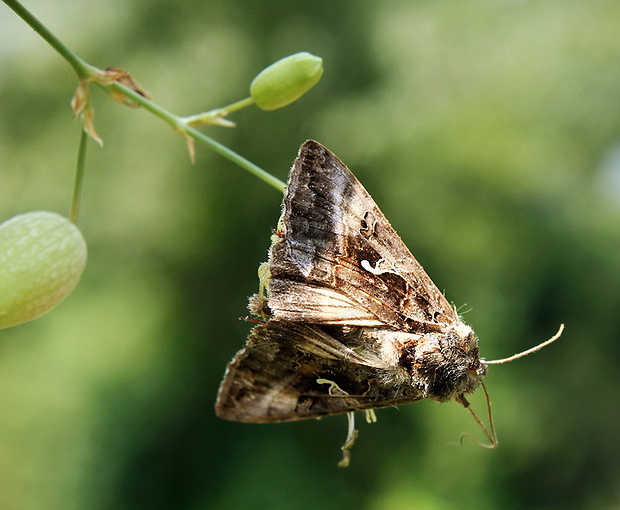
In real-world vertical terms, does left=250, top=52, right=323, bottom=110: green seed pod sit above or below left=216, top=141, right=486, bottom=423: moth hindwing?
above

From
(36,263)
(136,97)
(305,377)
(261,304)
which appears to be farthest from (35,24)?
(305,377)

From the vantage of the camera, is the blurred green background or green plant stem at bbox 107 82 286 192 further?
the blurred green background

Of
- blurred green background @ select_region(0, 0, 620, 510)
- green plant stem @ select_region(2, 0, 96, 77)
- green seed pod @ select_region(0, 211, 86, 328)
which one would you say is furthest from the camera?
blurred green background @ select_region(0, 0, 620, 510)

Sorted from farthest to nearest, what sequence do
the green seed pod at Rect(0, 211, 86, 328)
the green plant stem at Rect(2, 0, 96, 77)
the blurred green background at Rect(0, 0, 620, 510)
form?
the blurred green background at Rect(0, 0, 620, 510)
the green seed pod at Rect(0, 211, 86, 328)
the green plant stem at Rect(2, 0, 96, 77)

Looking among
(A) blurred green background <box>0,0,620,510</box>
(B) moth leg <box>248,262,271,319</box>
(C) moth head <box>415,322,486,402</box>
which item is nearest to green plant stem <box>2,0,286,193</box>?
(B) moth leg <box>248,262,271,319</box>

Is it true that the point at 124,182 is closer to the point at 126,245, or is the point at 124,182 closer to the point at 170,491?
the point at 126,245

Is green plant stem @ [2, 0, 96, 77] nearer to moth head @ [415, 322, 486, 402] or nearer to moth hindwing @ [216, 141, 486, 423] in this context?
moth hindwing @ [216, 141, 486, 423]

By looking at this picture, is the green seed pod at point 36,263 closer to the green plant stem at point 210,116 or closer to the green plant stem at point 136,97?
the green plant stem at point 136,97
